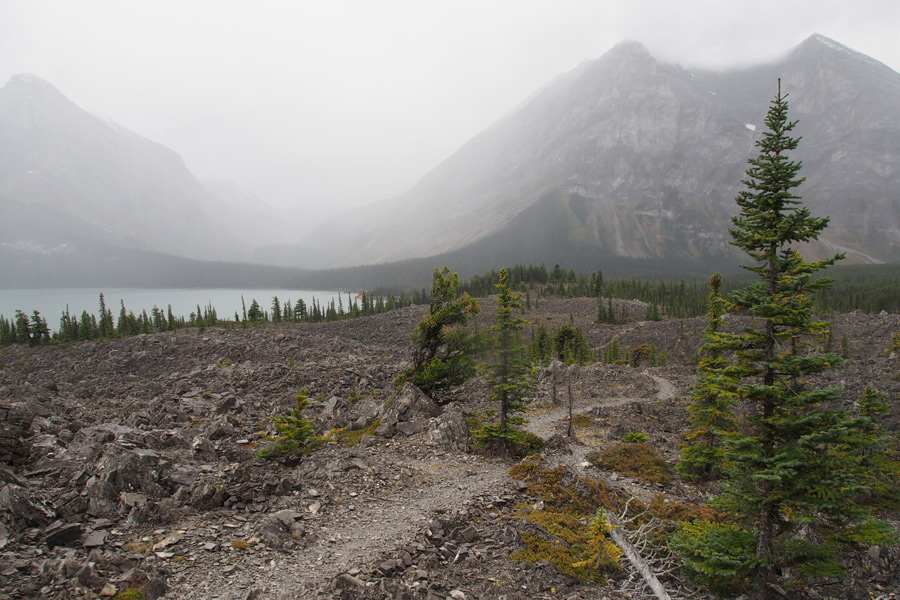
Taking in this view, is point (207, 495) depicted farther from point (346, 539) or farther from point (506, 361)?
point (506, 361)

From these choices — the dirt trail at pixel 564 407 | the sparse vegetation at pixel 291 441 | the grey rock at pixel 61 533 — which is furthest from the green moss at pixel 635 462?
the grey rock at pixel 61 533

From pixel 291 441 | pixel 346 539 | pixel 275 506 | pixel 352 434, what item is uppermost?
pixel 291 441

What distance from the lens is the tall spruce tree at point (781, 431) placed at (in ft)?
32.9

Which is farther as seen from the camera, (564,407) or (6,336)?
(6,336)

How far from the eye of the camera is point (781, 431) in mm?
10781

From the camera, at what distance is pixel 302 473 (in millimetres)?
18688

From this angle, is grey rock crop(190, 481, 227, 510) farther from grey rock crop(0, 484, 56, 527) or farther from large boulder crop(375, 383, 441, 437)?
large boulder crop(375, 383, 441, 437)

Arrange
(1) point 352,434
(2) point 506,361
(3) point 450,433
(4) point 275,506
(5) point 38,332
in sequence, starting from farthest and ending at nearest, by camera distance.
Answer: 1. (5) point 38,332
2. (1) point 352,434
3. (3) point 450,433
4. (2) point 506,361
5. (4) point 275,506

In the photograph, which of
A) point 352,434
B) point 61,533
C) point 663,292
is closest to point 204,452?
point 352,434

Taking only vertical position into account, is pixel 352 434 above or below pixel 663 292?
below

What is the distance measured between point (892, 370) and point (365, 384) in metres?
61.5

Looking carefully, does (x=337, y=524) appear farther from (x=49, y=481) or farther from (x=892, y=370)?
(x=892, y=370)

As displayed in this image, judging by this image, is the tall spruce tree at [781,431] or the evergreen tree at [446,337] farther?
the evergreen tree at [446,337]

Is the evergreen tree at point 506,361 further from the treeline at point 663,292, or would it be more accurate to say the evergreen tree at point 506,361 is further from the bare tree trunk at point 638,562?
the treeline at point 663,292
